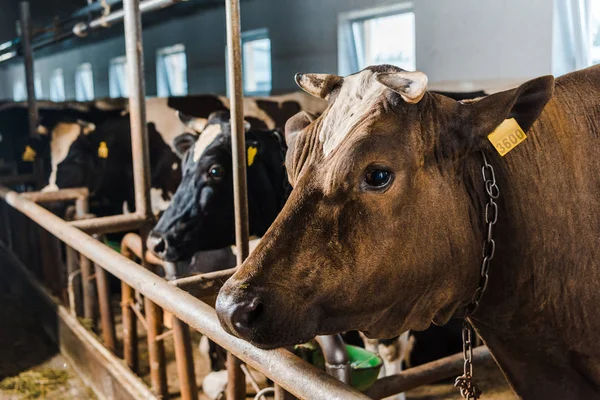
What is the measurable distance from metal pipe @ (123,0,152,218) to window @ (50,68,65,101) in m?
20.4

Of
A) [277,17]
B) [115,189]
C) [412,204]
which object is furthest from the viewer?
[277,17]

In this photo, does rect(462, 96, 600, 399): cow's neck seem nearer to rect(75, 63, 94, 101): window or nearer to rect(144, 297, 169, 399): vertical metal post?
rect(144, 297, 169, 399): vertical metal post

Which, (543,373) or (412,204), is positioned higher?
(412,204)

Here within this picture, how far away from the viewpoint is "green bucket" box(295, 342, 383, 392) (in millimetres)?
2297

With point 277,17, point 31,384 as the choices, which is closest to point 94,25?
point 31,384

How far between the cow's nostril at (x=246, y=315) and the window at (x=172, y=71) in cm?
1230

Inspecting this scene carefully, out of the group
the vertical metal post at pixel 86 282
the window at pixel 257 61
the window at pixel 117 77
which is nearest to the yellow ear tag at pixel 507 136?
the vertical metal post at pixel 86 282

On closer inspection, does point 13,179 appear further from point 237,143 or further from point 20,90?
point 20,90

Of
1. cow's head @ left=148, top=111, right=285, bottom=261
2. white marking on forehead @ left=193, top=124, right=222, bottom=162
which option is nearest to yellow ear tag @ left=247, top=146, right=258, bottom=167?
cow's head @ left=148, top=111, right=285, bottom=261

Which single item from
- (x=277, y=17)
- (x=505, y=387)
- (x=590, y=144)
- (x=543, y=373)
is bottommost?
(x=505, y=387)

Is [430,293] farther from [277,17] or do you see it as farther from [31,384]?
[277,17]

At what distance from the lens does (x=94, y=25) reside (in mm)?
4227

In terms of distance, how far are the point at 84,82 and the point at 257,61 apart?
11233 mm

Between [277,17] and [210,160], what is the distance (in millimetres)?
6736
